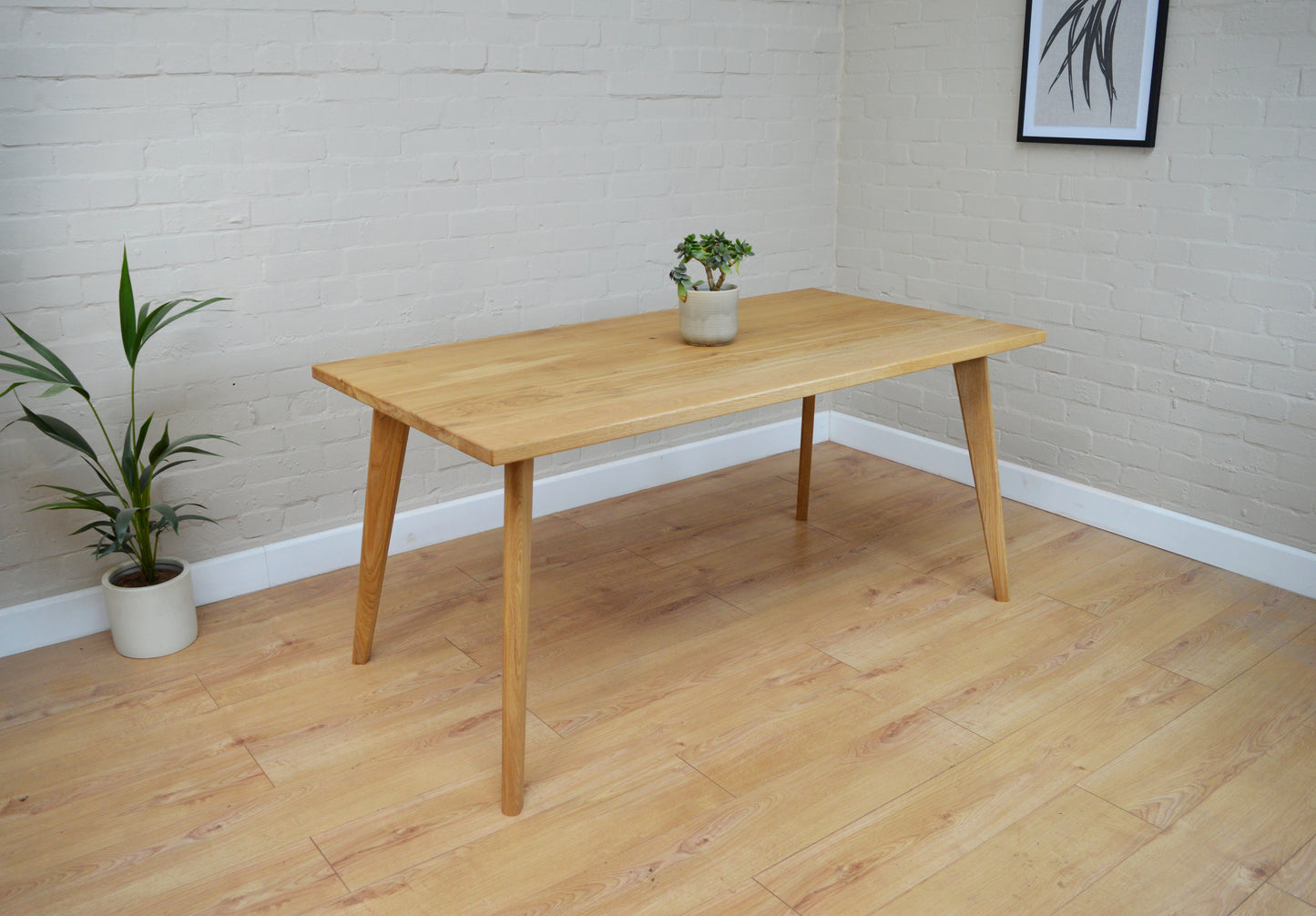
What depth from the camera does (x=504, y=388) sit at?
2.17 metres

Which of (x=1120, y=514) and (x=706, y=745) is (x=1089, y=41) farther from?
(x=706, y=745)

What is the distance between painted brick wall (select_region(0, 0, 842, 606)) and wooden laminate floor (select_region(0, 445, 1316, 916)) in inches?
16.3

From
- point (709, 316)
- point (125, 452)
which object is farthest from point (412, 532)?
point (709, 316)

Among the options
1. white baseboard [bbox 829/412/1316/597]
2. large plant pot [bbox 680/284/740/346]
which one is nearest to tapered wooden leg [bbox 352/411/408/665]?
large plant pot [bbox 680/284/740/346]

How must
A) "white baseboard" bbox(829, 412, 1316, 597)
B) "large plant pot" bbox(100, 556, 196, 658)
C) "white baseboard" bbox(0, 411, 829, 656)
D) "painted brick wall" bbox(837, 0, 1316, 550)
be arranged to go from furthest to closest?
"white baseboard" bbox(829, 412, 1316, 597)
"painted brick wall" bbox(837, 0, 1316, 550)
"white baseboard" bbox(0, 411, 829, 656)
"large plant pot" bbox(100, 556, 196, 658)

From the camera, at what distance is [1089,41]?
311 cm

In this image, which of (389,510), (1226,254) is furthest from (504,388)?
(1226,254)

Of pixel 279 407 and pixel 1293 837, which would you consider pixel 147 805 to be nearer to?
pixel 279 407

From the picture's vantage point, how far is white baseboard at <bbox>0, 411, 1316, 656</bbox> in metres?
2.73

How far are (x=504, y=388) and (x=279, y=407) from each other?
1057 mm

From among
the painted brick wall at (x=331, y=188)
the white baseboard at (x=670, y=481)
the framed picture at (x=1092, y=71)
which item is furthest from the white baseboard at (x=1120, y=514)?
the framed picture at (x=1092, y=71)

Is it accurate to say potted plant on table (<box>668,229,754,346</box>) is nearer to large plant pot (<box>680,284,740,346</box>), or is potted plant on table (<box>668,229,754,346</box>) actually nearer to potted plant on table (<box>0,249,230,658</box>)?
large plant pot (<box>680,284,740,346</box>)

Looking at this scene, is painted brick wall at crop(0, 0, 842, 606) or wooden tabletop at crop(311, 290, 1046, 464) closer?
wooden tabletop at crop(311, 290, 1046, 464)

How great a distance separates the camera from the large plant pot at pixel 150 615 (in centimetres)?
257
